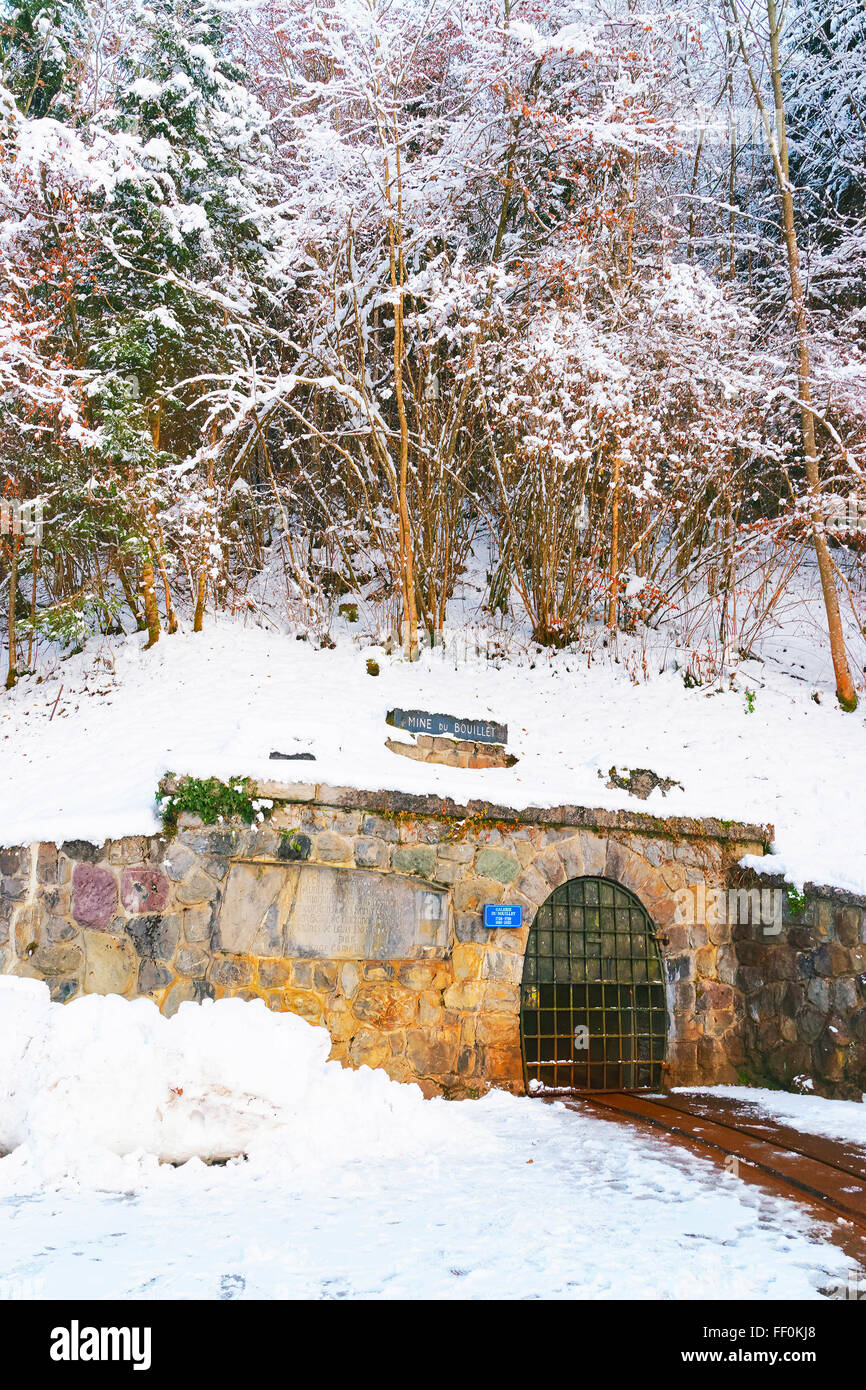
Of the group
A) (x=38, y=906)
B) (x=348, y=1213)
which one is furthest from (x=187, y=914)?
(x=348, y=1213)

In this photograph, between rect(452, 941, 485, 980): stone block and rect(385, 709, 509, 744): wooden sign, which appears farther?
rect(385, 709, 509, 744): wooden sign

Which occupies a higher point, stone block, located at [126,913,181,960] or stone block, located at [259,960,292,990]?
stone block, located at [126,913,181,960]

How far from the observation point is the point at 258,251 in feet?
32.1

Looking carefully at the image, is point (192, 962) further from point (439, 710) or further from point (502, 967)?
point (439, 710)

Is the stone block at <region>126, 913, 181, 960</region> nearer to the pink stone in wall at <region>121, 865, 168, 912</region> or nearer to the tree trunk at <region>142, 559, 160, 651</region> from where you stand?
the pink stone in wall at <region>121, 865, 168, 912</region>

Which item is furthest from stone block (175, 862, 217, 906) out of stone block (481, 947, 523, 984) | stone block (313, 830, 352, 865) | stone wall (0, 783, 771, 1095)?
stone block (481, 947, 523, 984)

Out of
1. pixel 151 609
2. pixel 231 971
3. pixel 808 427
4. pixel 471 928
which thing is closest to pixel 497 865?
pixel 471 928

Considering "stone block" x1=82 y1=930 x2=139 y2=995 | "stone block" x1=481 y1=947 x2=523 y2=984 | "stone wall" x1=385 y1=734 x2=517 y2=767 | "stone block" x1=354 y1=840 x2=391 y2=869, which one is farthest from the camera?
"stone wall" x1=385 y1=734 x2=517 y2=767

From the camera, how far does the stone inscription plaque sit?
5359 millimetres

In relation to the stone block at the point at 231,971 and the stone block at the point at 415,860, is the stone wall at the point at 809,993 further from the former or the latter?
the stone block at the point at 231,971

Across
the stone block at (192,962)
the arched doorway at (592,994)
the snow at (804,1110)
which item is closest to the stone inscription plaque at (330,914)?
the stone block at (192,962)

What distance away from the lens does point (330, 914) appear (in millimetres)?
5559

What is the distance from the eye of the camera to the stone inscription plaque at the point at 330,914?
5.36 metres

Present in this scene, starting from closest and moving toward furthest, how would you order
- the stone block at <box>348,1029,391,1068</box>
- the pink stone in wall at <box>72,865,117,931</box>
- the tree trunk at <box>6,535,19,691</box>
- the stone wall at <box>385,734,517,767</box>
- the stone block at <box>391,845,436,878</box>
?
the pink stone in wall at <box>72,865,117,931</box>
the stone block at <box>348,1029,391,1068</box>
the stone block at <box>391,845,436,878</box>
the stone wall at <box>385,734,517,767</box>
the tree trunk at <box>6,535,19,691</box>
